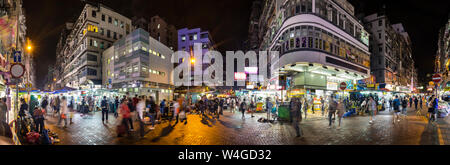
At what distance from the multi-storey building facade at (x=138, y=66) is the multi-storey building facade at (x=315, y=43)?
2180 centimetres

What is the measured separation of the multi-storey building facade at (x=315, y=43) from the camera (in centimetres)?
2381

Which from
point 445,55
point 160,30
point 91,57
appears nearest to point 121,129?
point 91,57

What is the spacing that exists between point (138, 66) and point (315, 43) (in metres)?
26.4

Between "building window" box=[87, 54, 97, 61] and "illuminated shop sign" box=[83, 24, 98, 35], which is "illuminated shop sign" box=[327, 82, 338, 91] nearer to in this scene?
"building window" box=[87, 54, 97, 61]

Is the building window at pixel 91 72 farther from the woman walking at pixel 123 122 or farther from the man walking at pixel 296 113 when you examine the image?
the man walking at pixel 296 113

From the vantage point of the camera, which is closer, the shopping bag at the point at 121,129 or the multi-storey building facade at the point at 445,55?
the shopping bag at the point at 121,129

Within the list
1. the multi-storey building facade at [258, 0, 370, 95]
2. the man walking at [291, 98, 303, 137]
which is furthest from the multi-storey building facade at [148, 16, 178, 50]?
the man walking at [291, 98, 303, 137]

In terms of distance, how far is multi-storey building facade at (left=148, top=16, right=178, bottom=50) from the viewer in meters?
61.9

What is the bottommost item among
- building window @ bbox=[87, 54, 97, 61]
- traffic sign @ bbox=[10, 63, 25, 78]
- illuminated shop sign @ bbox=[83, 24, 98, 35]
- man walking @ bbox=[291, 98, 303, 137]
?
man walking @ bbox=[291, 98, 303, 137]

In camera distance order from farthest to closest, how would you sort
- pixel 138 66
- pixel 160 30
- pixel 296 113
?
1. pixel 160 30
2. pixel 138 66
3. pixel 296 113

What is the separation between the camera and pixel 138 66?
33.7 m

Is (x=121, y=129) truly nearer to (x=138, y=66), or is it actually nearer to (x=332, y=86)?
(x=138, y=66)

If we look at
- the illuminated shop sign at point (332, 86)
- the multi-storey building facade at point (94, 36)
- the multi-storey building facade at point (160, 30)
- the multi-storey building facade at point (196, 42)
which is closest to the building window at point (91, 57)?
the multi-storey building facade at point (94, 36)

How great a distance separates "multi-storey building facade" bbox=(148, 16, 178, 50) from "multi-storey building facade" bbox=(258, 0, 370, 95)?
136ft
